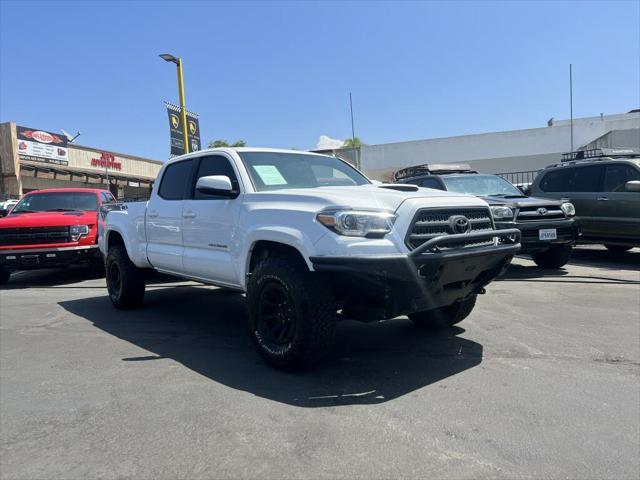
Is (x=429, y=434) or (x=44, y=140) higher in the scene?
(x=44, y=140)

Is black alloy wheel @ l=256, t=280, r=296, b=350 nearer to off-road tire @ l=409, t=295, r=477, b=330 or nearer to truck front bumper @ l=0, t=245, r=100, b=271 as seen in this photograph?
off-road tire @ l=409, t=295, r=477, b=330

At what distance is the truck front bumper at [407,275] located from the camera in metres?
3.47

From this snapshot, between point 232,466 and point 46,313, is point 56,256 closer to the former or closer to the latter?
point 46,313

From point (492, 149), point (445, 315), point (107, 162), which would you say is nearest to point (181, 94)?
point (445, 315)

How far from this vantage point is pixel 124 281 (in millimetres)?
6574

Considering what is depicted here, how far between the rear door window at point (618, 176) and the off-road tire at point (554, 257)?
170 centimetres

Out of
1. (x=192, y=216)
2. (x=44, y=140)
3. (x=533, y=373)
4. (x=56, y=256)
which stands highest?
(x=44, y=140)

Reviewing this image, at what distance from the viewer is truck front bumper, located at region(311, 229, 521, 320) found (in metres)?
3.47

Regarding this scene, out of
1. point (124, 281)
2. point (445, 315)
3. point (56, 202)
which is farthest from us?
point (56, 202)

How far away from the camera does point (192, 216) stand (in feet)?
17.1

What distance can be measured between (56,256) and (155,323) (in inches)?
167

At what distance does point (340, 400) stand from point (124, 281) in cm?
410

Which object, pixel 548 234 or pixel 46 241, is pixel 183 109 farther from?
pixel 548 234

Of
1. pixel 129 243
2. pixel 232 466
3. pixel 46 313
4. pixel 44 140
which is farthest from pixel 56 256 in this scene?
pixel 44 140
